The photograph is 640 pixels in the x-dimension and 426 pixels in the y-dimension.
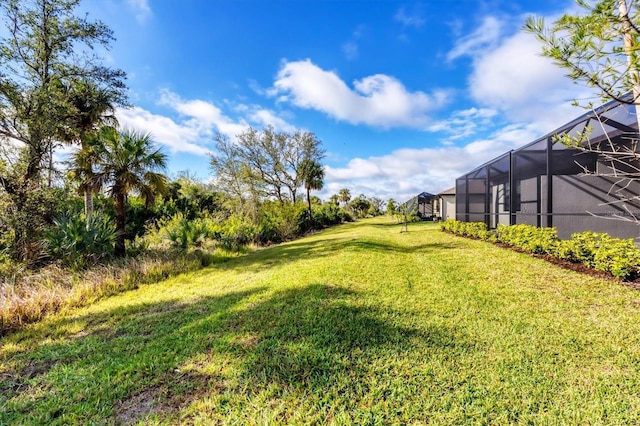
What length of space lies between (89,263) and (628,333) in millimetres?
9908

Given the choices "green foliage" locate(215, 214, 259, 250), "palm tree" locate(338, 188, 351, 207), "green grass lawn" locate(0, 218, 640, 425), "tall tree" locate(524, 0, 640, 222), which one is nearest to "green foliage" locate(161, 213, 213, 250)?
"green foliage" locate(215, 214, 259, 250)

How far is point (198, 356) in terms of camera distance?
8.52ft

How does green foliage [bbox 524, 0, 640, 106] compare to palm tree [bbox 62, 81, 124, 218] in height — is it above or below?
below

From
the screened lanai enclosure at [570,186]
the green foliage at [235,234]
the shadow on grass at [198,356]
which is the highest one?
the screened lanai enclosure at [570,186]

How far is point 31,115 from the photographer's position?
21.1 feet

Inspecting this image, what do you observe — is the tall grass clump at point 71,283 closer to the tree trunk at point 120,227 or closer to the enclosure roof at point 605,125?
the tree trunk at point 120,227

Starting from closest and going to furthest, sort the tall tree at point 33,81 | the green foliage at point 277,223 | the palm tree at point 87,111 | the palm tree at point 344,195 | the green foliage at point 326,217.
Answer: the tall tree at point 33,81, the palm tree at point 87,111, the green foliage at point 277,223, the green foliage at point 326,217, the palm tree at point 344,195

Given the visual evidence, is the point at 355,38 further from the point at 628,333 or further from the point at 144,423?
the point at 144,423

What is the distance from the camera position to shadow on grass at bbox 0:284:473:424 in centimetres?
202

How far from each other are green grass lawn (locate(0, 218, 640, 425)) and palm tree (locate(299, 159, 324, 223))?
1745 centimetres

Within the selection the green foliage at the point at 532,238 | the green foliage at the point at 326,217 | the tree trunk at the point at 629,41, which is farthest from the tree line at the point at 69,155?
the green foliage at the point at 326,217

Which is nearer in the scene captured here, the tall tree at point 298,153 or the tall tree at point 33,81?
the tall tree at point 33,81

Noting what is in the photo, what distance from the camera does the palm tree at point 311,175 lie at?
21344mm

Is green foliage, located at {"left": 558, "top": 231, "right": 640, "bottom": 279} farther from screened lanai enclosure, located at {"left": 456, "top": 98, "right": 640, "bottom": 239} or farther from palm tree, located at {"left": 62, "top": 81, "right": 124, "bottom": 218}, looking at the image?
palm tree, located at {"left": 62, "top": 81, "right": 124, "bottom": 218}
